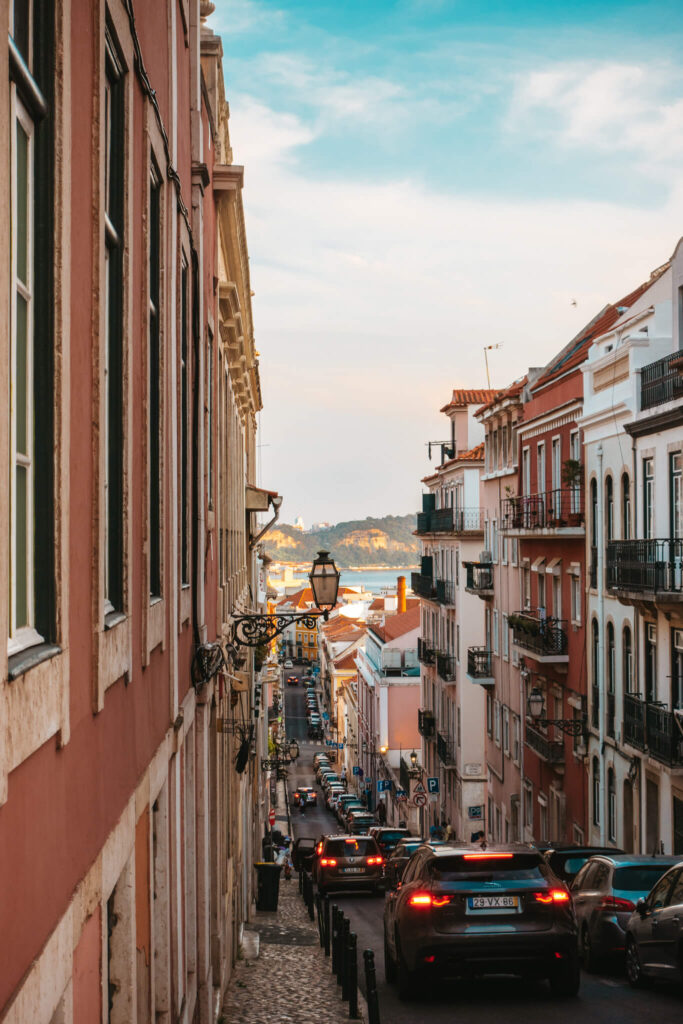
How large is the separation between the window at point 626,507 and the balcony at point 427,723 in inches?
1264

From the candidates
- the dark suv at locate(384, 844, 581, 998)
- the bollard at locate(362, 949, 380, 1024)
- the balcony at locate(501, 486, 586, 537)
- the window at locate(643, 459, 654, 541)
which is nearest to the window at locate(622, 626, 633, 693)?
the window at locate(643, 459, 654, 541)

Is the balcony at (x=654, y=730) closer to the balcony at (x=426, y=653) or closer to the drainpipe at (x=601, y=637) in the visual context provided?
the drainpipe at (x=601, y=637)

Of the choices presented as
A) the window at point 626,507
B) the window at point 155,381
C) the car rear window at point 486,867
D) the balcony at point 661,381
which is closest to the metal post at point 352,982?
the car rear window at point 486,867

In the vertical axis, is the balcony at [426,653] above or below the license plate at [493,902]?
below

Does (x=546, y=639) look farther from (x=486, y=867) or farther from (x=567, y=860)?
(x=486, y=867)

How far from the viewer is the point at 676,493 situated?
24.0 metres

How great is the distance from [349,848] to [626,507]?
1006 centimetres

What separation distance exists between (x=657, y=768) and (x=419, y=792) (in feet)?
63.7

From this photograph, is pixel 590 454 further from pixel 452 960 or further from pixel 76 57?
pixel 76 57

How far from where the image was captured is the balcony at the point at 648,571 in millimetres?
23031

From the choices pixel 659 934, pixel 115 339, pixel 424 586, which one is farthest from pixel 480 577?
pixel 115 339

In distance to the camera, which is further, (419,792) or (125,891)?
(419,792)

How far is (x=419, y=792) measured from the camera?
4325cm

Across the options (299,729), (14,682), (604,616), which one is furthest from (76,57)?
(299,729)
